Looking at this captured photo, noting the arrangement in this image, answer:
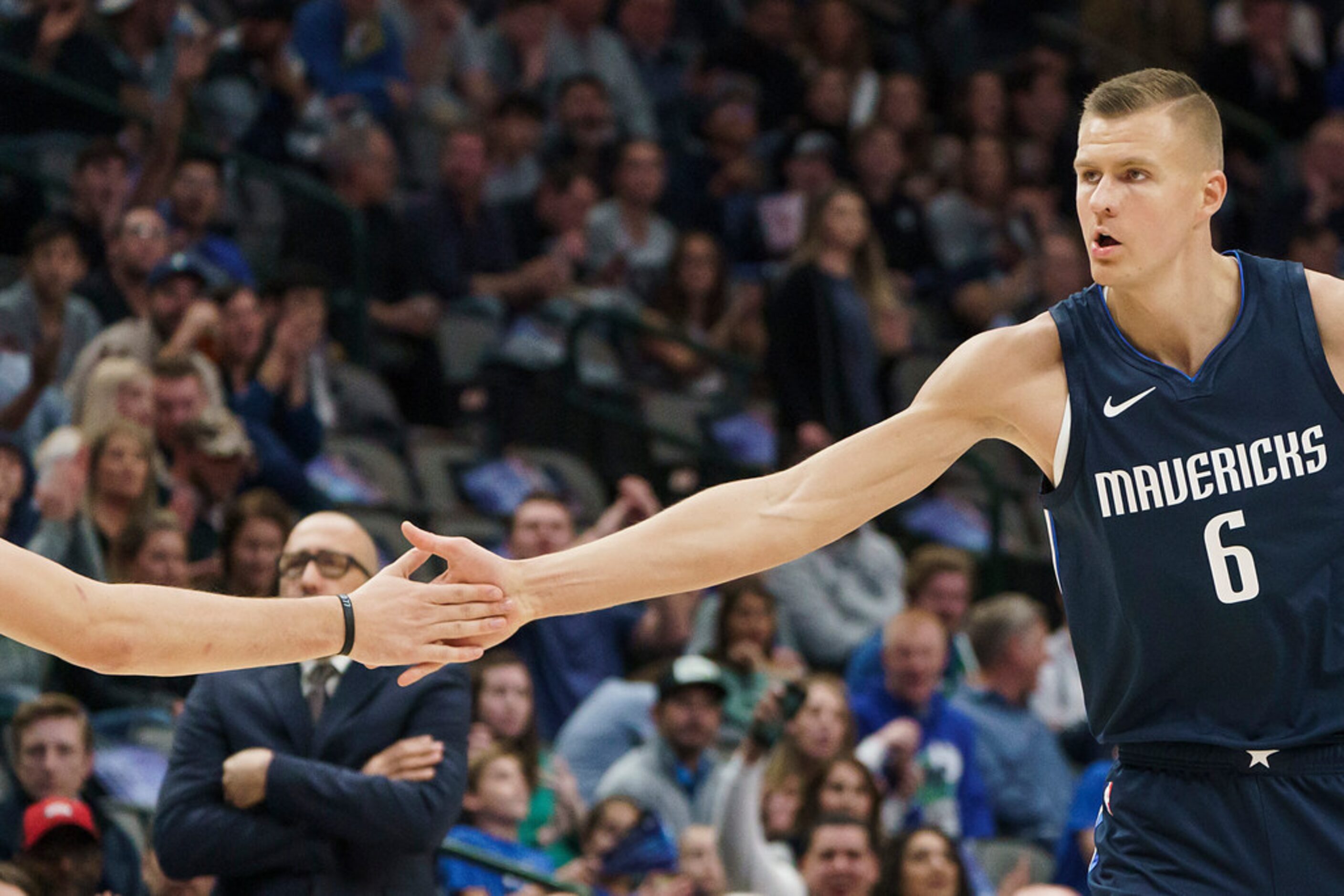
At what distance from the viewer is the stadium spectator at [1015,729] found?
8586 millimetres

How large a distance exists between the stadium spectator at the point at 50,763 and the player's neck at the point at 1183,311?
368 cm

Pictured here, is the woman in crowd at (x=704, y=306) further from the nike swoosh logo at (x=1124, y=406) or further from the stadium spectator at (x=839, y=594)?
the nike swoosh logo at (x=1124, y=406)

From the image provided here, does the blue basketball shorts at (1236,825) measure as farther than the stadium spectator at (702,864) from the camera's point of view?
No

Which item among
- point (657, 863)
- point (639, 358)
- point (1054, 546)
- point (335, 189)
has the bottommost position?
point (657, 863)

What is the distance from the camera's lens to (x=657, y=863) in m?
6.96

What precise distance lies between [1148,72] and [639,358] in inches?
299

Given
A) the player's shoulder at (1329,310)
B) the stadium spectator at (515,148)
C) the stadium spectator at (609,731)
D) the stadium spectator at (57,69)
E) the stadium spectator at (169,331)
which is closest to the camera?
the player's shoulder at (1329,310)

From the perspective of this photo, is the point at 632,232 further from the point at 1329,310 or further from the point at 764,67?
the point at 1329,310

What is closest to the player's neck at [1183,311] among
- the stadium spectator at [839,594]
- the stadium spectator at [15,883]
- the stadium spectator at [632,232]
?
the stadium spectator at [15,883]

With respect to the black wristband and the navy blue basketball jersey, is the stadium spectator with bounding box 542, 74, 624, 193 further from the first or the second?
the navy blue basketball jersey

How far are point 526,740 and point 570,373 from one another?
3709 mm

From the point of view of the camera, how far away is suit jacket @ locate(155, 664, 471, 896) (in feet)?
17.4

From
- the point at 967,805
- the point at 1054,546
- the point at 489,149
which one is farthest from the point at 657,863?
the point at 489,149

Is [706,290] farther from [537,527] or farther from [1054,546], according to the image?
[1054,546]
